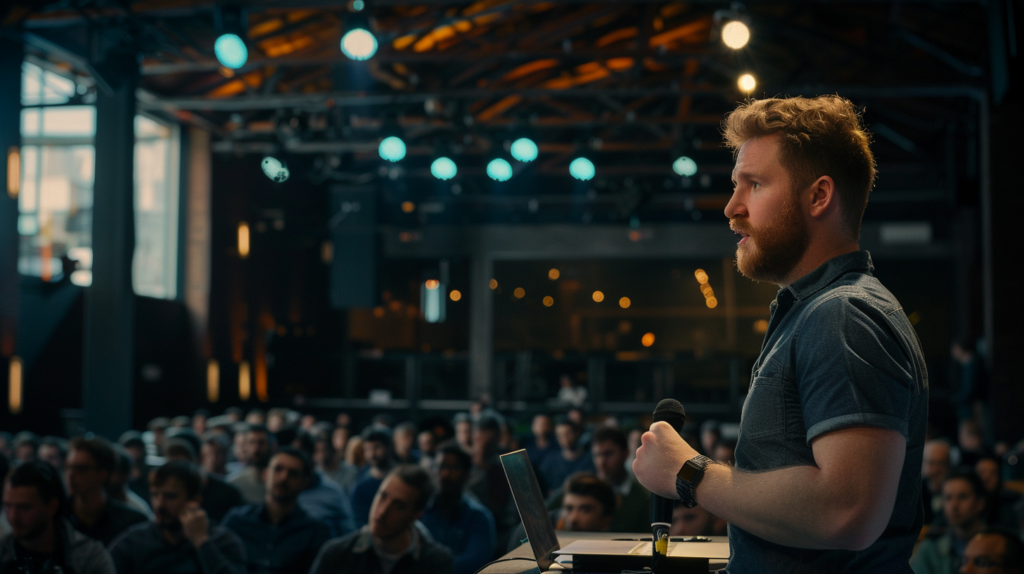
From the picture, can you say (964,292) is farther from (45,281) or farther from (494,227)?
(45,281)

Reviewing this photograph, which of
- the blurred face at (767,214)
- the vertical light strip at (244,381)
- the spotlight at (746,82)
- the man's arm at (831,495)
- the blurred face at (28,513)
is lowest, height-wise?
the blurred face at (28,513)

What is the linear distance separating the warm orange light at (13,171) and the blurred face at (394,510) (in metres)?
5.97

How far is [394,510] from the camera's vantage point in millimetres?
3668

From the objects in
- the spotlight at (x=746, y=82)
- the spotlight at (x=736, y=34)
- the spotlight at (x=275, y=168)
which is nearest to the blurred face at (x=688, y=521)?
the spotlight at (x=736, y=34)

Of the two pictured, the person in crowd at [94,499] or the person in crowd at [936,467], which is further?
the person in crowd at [936,467]

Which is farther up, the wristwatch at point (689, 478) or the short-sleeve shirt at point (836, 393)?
the short-sleeve shirt at point (836, 393)

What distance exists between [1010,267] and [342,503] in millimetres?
6528

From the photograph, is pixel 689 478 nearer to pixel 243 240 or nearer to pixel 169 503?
pixel 169 503

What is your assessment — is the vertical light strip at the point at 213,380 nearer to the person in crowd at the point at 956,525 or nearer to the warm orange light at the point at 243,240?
the warm orange light at the point at 243,240

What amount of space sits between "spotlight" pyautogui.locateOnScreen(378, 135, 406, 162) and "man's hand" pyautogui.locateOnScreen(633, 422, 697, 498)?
7.63 meters

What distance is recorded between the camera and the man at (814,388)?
0.92 metres

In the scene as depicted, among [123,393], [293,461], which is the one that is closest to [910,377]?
[293,461]

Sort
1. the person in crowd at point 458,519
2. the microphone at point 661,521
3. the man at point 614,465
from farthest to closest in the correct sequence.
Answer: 1. the man at point 614,465
2. the person in crowd at point 458,519
3. the microphone at point 661,521

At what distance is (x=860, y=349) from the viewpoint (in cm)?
94
